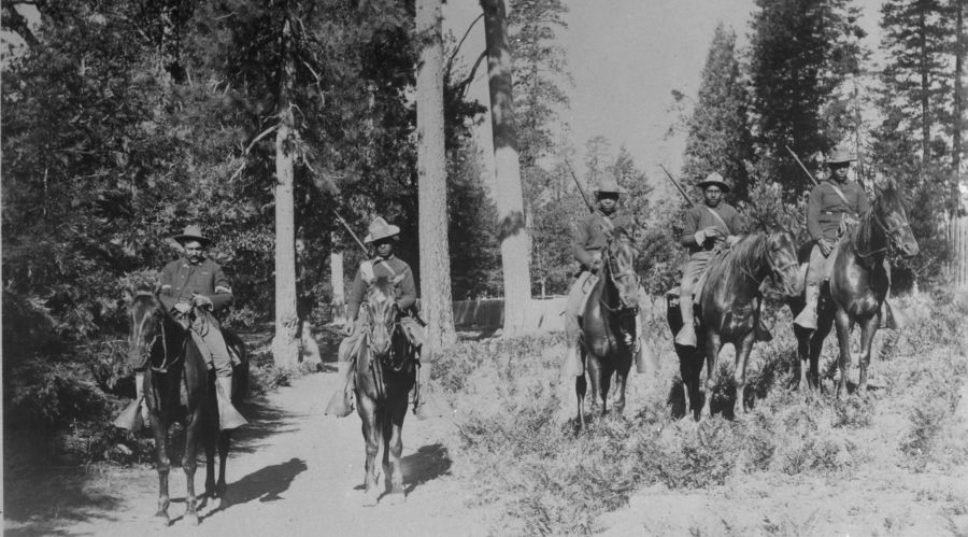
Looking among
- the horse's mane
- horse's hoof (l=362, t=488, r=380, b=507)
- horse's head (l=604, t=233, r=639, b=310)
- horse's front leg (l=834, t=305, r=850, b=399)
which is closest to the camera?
horse's head (l=604, t=233, r=639, b=310)

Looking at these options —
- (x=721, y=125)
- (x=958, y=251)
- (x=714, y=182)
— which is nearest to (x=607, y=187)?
(x=714, y=182)

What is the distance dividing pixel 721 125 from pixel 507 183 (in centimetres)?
2310

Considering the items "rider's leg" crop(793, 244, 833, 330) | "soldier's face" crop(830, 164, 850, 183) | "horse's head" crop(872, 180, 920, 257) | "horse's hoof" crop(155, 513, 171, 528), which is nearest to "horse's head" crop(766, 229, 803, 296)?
"rider's leg" crop(793, 244, 833, 330)

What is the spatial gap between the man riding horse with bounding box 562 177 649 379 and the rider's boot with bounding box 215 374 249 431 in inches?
158

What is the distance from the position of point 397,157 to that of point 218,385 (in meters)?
19.9

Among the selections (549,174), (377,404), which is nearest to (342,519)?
Result: (377,404)

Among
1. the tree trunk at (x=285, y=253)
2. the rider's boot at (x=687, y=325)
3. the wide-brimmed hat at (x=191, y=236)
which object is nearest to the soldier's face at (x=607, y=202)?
the rider's boot at (x=687, y=325)

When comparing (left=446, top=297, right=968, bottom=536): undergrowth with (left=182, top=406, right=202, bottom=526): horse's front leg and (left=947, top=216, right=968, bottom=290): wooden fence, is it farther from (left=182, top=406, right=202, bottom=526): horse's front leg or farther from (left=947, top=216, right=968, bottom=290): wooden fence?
(left=947, top=216, right=968, bottom=290): wooden fence

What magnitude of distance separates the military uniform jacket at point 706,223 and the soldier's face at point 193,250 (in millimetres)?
6146

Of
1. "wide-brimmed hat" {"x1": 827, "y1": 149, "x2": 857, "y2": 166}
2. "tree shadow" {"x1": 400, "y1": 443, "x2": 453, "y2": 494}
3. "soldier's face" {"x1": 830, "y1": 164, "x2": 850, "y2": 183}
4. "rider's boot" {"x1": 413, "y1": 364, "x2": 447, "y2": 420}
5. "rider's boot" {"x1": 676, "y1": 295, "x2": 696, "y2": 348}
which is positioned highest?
"wide-brimmed hat" {"x1": 827, "y1": 149, "x2": 857, "y2": 166}

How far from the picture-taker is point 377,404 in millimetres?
9297

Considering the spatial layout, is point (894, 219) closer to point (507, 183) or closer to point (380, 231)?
point (380, 231)

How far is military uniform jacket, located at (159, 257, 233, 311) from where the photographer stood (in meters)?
9.60

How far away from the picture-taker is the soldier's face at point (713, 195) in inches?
422
